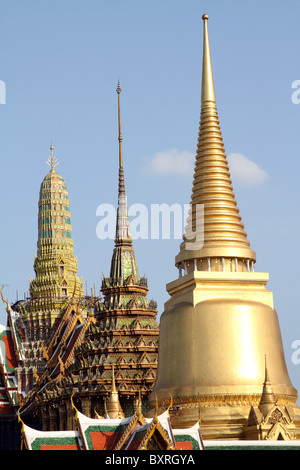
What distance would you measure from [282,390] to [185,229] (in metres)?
7.11

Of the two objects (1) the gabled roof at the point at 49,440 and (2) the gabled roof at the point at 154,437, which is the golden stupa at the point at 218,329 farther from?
(1) the gabled roof at the point at 49,440

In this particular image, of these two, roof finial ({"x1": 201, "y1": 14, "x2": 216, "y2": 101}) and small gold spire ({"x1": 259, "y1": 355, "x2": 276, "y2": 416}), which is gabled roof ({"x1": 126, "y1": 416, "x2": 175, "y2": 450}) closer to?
small gold spire ({"x1": 259, "y1": 355, "x2": 276, "y2": 416})

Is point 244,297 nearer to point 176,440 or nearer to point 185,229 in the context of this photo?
point 185,229

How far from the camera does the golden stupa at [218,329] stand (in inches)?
1398

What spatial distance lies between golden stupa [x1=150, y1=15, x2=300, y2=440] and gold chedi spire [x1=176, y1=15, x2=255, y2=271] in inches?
1.4

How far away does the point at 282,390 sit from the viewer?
36.7 m

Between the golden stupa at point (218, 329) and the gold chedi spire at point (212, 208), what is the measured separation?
0.04 m

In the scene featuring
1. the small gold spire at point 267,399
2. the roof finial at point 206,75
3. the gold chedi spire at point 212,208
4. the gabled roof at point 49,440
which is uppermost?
the roof finial at point 206,75

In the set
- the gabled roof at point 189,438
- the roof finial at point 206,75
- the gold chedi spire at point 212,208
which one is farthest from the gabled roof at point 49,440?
the roof finial at point 206,75

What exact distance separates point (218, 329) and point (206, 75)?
9910 millimetres

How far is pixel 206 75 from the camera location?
134 ft

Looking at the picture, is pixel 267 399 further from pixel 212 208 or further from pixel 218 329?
pixel 212 208
